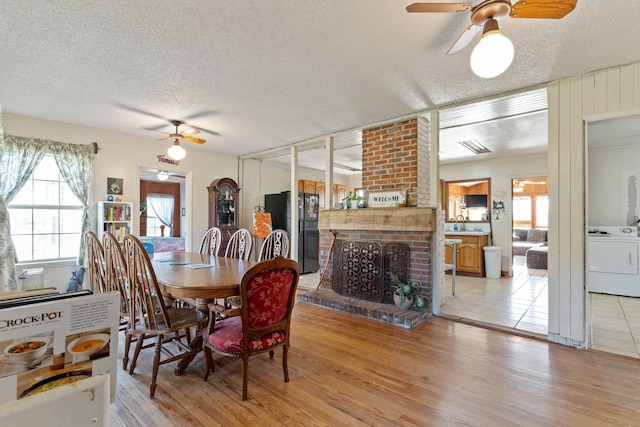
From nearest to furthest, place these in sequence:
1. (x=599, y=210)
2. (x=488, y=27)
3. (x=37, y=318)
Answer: (x=37, y=318), (x=488, y=27), (x=599, y=210)

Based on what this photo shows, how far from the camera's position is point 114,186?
15.2 ft

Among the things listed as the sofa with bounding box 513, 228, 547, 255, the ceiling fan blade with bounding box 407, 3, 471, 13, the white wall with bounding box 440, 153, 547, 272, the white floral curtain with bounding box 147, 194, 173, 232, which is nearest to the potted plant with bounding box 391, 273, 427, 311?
the ceiling fan blade with bounding box 407, 3, 471, 13

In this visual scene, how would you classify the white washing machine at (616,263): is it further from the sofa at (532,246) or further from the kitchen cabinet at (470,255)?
the sofa at (532,246)

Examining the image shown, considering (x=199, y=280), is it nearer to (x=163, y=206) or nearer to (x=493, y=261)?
(x=493, y=261)

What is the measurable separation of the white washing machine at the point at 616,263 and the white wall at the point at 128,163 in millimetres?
6301

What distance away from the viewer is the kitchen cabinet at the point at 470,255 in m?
6.01

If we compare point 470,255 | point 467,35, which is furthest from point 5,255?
point 470,255

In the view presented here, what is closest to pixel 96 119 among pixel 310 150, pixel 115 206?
pixel 115 206

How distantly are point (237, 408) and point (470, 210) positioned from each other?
6.70 meters

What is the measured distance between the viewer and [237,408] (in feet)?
6.23

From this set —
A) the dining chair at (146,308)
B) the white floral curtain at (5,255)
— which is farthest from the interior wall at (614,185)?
the white floral curtain at (5,255)

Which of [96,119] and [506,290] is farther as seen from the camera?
[506,290]

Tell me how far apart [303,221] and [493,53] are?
4.80m

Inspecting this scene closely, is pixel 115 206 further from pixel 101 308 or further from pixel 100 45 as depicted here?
pixel 101 308
